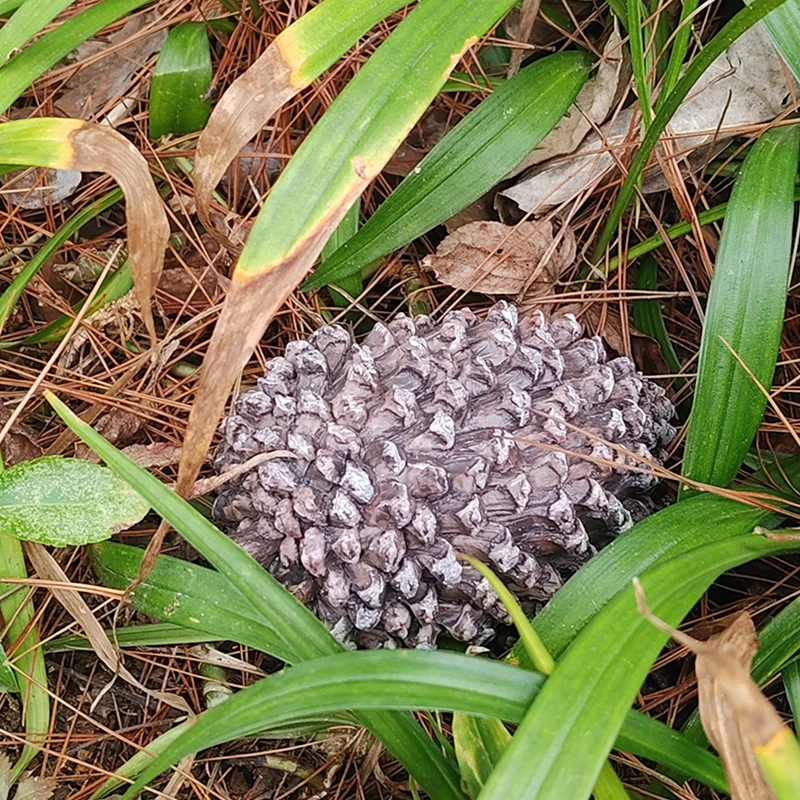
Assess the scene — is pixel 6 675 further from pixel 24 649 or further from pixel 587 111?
pixel 587 111

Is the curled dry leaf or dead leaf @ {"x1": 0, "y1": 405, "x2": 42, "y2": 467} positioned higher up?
the curled dry leaf

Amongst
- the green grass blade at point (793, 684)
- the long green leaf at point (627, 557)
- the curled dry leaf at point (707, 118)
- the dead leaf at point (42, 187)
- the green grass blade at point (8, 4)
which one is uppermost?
the green grass blade at point (8, 4)

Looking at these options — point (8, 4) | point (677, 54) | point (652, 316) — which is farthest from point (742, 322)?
point (8, 4)

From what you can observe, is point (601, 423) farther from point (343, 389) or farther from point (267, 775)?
point (267, 775)

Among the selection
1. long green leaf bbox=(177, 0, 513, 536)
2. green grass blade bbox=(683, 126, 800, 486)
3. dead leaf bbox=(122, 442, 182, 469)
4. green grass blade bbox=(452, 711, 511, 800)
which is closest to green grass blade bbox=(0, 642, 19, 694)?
dead leaf bbox=(122, 442, 182, 469)

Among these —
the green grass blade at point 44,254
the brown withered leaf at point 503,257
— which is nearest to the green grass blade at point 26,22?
the green grass blade at point 44,254

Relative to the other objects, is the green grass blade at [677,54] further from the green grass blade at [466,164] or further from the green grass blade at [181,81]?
the green grass blade at [181,81]

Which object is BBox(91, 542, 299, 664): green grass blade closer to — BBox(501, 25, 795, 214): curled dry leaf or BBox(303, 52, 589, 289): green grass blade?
BBox(303, 52, 589, 289): green grass blade
